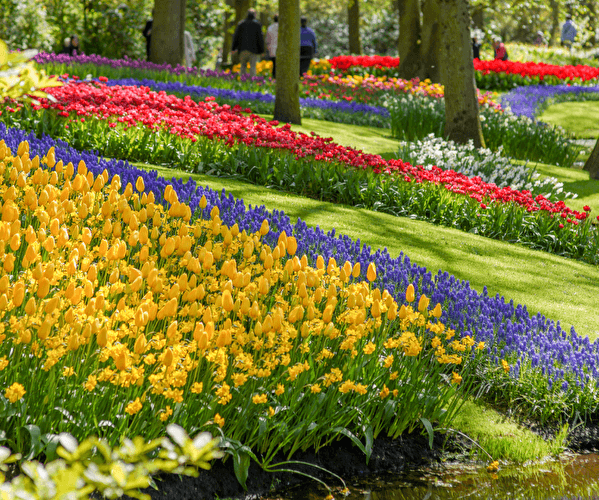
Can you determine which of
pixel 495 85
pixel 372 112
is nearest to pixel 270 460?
pixel 372 112

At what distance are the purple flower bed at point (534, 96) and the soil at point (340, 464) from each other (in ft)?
49.2

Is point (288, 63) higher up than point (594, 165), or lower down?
higher up

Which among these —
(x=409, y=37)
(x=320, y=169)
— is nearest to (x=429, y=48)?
(x=409, y=37)

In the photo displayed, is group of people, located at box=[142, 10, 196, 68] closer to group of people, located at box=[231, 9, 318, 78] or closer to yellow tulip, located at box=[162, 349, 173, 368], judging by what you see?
group of people, located at box=[231, 9, 318, 78]

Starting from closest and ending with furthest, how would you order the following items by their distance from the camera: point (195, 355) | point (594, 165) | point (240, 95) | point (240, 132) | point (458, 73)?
point (195, 355) → point (240, 132) → point (458, 73) → point (594, 165) → point (240, 95)

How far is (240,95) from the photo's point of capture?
1473cm

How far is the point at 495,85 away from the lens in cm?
2527

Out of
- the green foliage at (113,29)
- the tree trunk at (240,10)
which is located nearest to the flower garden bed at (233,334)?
the tree trunk at (240,10)

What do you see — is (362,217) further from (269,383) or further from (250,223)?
(269,383)

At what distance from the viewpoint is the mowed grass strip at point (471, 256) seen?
5906 millimetres

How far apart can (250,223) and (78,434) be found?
309 cm

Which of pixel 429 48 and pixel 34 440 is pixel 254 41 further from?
pixel 34 440

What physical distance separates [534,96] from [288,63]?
1170 centimetres

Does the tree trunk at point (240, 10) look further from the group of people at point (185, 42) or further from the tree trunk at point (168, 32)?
the tree trunk at point (168, 32)
